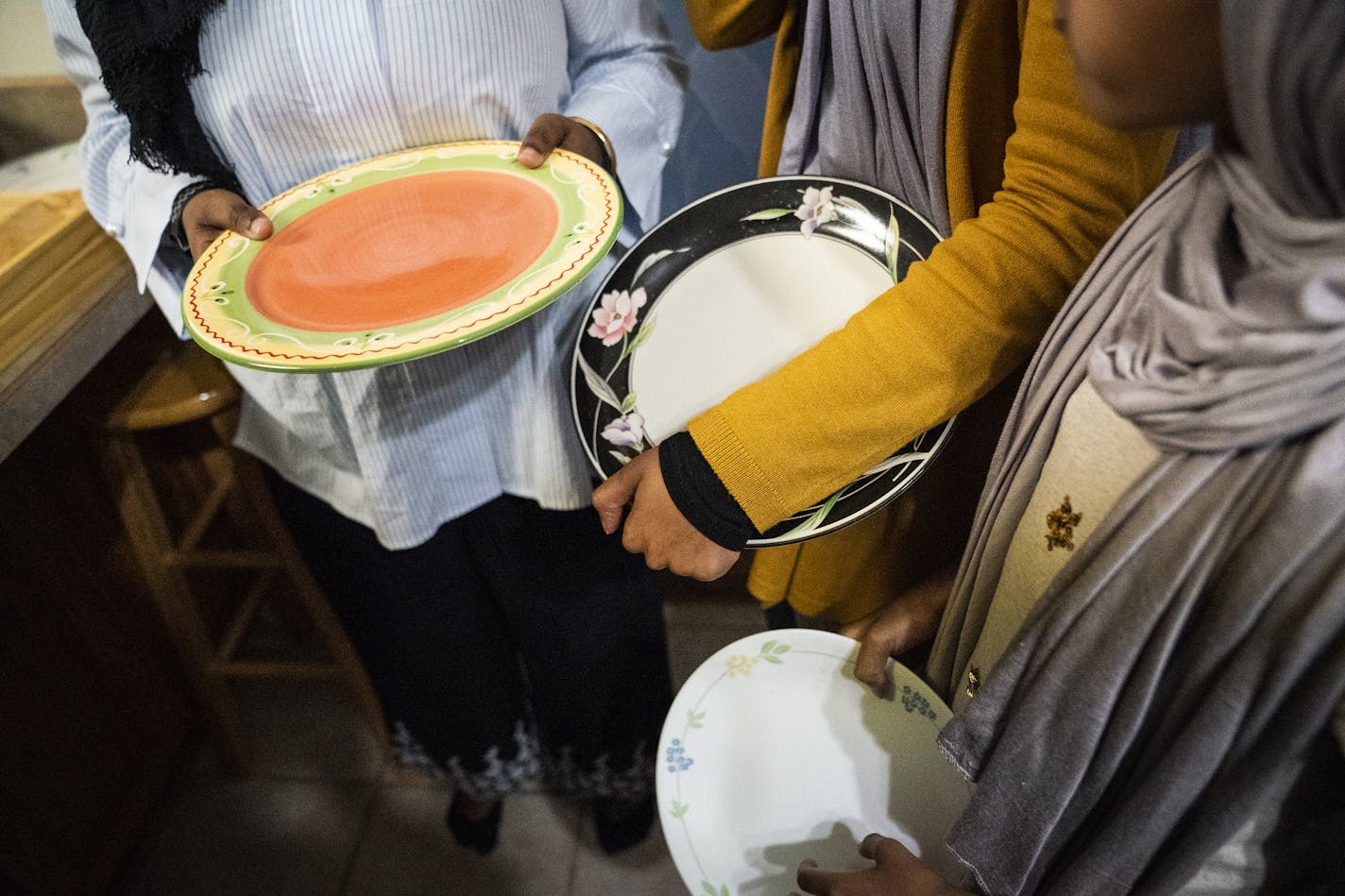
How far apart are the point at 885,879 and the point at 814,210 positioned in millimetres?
555

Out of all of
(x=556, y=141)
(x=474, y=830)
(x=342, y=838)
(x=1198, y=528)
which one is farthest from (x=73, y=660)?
(x=1198, y=528)

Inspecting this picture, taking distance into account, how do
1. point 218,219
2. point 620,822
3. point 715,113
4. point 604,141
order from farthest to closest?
point 620,822
point 715,113
point 604,141
point 218,219

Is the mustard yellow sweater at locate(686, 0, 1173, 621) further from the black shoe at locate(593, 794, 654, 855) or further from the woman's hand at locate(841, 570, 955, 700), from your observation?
the black shoe at locate(593, 794, 654, 855)

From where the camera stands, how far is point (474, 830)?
1399 mm

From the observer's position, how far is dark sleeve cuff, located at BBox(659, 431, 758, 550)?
0.57m

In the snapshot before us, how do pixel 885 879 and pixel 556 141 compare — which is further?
pixel 556 141

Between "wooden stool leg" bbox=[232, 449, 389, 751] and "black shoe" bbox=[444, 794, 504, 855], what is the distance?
22 cm

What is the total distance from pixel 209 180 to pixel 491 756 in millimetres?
975

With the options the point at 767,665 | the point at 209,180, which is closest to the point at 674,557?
the point at 767,665

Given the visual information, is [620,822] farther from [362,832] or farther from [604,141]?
[604,141]

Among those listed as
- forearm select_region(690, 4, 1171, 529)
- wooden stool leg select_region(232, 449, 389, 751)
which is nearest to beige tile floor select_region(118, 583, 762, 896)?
wooden stool leg select_region(232, 449, 389, 751)

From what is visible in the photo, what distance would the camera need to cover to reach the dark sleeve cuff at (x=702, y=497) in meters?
0.57

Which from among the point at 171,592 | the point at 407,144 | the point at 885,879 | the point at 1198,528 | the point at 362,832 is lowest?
the point at 362,832

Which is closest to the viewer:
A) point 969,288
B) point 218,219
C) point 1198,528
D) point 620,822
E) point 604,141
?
point 1198,528
